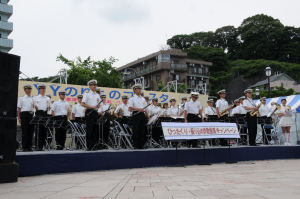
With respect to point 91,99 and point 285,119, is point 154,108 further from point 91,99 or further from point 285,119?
point 285,119

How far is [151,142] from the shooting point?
468 inches

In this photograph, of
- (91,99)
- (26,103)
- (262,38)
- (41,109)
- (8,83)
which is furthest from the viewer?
(262,38)

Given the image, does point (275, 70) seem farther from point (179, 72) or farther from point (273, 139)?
point (273, 139)

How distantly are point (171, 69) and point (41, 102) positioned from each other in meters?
49.0

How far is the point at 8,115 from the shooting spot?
5.76m

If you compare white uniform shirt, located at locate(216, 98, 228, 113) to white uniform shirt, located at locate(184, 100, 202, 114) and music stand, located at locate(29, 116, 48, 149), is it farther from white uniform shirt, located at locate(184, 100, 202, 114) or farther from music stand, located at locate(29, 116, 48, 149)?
music stand, located at locate(29, 116, 48, 149)

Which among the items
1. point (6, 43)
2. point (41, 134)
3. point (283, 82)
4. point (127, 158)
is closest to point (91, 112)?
point (127, 158)

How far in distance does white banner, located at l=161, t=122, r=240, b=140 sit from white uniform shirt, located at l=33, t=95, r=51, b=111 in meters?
4.18

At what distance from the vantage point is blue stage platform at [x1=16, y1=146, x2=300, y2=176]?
6.96 metres

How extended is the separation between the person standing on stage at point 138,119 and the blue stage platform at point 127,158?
2.98 feet

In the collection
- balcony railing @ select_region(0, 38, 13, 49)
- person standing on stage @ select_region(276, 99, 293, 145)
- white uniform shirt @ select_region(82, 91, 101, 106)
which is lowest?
person standing on stage @ select_region(276, 99, 293, 145)

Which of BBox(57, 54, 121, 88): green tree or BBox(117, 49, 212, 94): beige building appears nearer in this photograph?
BBox(57, 54, 121, 88): green tree

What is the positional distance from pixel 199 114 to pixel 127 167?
12.7 ft

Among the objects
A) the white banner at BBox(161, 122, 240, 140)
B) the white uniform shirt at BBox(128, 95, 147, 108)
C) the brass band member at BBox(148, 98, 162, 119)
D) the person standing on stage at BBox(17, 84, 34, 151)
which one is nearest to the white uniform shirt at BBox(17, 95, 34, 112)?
the person standing on stage at BBox(17, 84, 34, 151)
